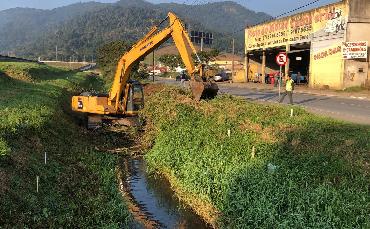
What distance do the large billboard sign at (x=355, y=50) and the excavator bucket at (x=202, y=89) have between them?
26.8 m

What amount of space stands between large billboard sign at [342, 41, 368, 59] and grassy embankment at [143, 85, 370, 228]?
84.0 feet

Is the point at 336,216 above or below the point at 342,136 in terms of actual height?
below

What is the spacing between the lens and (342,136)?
605 inches

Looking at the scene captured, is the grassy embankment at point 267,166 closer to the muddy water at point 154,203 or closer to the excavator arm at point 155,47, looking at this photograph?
the muddy water at point 154,203

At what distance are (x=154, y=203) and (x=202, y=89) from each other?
735 cm

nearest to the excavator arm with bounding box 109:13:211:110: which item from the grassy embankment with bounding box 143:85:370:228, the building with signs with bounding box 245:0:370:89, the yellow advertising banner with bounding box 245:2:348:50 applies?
the grassy embankment with bounding box 143:85:370:228

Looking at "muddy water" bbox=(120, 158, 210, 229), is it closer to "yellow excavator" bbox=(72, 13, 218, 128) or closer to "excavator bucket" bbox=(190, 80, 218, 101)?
"excavator bucket" bbox=(190, 80, 218, 101)

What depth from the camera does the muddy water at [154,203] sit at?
13992mm

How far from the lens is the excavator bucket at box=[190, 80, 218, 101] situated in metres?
21.7

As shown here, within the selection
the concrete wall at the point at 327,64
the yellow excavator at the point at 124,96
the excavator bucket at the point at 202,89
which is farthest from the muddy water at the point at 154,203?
the concrete wall at the point at 327,64

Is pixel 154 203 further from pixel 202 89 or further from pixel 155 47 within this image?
pixel 155 47

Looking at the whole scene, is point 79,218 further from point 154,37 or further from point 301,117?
point 154,37

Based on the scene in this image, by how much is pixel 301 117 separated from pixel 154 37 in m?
9.57

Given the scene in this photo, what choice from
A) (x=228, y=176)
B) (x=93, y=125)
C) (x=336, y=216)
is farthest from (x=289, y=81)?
(x=336, y=216)
